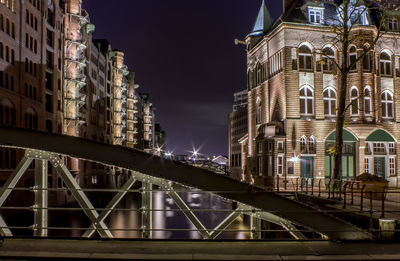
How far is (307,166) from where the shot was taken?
35.0 meters

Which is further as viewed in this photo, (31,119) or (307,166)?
(31,119)

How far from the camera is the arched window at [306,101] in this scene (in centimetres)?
3569

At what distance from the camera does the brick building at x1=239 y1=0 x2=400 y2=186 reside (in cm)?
3509

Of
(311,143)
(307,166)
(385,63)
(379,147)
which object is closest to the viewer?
(307,166)

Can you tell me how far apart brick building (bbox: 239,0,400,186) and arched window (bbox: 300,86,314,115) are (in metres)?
0.08

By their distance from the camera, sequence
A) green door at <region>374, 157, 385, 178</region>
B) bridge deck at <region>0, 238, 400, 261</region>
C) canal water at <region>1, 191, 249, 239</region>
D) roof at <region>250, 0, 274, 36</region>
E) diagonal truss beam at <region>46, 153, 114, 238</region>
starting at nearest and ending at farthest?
bridge deck at <region>0, 238, 400, 261</region>, diagonal truss beam at <region>46, 153, 114, 238</region>, canal water at <region>1, 191, 249, 239</region>, green door at <region>374, 157, 385, 178</region>, roof at <region>250, 0, 274, 36</region>

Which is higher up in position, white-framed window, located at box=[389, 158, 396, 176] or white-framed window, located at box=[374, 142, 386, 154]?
white-framed window, located at box=[374, 142, 386, 154]

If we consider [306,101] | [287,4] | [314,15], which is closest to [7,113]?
[306,101]

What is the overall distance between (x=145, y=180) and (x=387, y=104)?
33288 millimetres

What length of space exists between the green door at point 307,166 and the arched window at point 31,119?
2561cm

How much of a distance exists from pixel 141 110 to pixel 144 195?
384 feet

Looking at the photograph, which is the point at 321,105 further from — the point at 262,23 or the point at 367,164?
the point at 262,23

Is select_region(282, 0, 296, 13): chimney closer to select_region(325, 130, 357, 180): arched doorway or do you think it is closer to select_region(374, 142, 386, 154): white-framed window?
select_region(325, 130, 357, 180): arched doorway

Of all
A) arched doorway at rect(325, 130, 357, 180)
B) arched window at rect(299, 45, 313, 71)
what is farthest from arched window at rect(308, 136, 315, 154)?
arched window at rect(299, 45, 313, 71)
